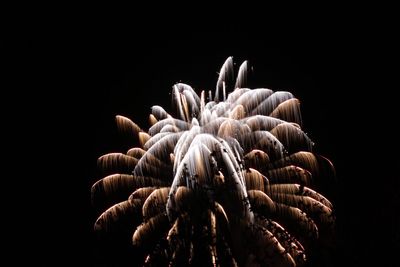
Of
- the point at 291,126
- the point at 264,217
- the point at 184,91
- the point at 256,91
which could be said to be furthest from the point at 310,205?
the point at 184,91

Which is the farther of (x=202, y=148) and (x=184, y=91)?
(x=184, y=91)

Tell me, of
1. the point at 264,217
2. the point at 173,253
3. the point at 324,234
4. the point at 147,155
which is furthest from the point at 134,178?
the point at 324,234

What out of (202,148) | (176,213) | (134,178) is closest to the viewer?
(202,148)

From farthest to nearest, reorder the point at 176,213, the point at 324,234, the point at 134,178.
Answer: the point at 324,234
the point at 134,178
the point at 176,213

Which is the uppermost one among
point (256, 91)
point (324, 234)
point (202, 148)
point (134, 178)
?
point (256, 91)

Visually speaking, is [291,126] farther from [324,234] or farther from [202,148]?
[324,234]

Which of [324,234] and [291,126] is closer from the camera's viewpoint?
[291,126]

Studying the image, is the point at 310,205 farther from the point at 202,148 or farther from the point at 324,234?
the point at 202,148

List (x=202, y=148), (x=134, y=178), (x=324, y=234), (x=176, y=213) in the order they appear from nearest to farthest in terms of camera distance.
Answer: (x=202, y=148) → (x=176, y=213) → (x=134, y=178) → (x=324, y=234)

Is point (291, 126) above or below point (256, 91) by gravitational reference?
below
